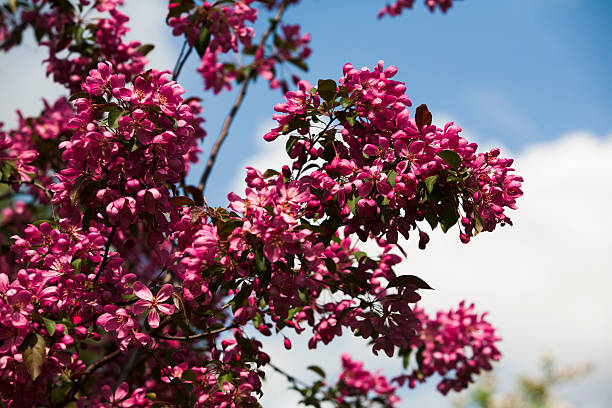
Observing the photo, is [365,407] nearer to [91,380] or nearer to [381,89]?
[91,380]

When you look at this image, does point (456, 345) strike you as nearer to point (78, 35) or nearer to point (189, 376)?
point (189, 376)

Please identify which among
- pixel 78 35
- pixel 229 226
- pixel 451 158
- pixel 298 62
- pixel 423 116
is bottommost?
pixel 229 226

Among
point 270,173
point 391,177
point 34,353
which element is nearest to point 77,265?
point 34,353

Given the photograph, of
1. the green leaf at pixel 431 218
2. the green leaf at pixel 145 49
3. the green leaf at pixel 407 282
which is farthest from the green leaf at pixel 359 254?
the green leaf at pixel 145 49

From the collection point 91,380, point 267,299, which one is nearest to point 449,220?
point 267,299

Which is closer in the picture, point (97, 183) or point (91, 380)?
point (97, 183)

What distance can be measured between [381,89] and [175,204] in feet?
3.05

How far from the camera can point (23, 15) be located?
13.6 feet

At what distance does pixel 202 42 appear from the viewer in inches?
125

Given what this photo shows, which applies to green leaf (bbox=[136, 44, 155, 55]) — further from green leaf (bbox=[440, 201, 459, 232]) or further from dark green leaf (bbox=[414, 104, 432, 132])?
green leaf (bbox=[440, 201, 459, 232])

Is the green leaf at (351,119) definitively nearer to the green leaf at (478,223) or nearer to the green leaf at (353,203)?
the green leaf at (353,203)

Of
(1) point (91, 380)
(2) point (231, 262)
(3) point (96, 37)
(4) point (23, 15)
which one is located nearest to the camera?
(2) point (231, 262)

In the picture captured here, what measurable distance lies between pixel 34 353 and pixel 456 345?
307 centimetres

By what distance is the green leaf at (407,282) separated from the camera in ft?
6.94
